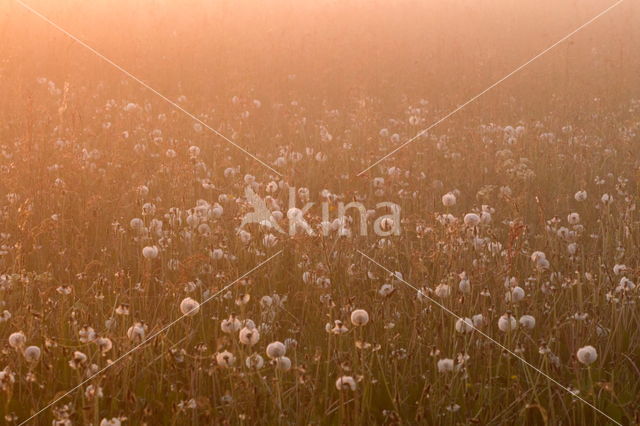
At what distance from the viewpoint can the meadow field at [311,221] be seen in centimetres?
308

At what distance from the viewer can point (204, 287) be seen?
4.42m

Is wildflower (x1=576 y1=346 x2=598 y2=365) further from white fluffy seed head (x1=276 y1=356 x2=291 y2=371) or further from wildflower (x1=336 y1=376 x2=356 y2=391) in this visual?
white fluffy seed head (x1=276 y1=356 x2=291 y2=371)

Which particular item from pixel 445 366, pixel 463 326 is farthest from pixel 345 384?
pixel 463 326

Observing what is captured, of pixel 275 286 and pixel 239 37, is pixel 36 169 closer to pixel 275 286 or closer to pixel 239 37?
pixel 275 286

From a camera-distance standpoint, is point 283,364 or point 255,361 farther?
point 283,364

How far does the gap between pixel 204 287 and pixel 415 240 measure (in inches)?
69.8

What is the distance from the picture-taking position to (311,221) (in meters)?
4.66

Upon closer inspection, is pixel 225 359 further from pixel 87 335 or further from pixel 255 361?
pixel 87 335

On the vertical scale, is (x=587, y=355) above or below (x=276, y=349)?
below

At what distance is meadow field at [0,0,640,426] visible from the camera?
308 cm

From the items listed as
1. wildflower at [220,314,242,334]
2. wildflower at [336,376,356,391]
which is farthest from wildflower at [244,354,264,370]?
wildflower at [336,376,356,391]

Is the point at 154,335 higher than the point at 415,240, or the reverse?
the point at 154,335

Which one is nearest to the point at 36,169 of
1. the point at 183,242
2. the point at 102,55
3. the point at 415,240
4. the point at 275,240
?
the point at 183,242

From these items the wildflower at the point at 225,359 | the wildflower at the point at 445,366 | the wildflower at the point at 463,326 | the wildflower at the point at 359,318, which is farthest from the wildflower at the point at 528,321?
the wildflower at the point at 225,359
